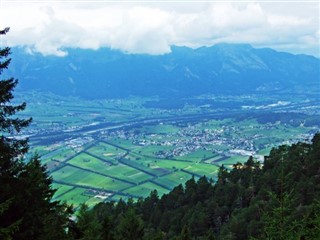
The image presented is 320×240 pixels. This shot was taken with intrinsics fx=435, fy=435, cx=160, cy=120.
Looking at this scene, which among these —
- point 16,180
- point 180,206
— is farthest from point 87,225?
point 180,206

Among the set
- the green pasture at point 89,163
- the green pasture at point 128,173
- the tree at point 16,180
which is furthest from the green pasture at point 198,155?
the tree at point 16,180

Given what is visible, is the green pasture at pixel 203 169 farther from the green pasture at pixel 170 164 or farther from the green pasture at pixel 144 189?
the green pasture at pixel 144 189

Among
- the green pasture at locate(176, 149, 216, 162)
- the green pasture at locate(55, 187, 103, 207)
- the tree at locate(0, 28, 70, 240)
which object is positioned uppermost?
the green pasture at locate(176, 149, 216, 162)

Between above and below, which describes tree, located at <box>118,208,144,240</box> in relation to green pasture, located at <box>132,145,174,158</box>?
below

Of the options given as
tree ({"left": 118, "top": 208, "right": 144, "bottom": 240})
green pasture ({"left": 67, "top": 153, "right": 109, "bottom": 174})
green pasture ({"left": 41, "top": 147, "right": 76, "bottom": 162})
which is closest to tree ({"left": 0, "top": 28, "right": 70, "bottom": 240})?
tree ({"left": 118, "top": 208, "right": 144, "bottom": 240})

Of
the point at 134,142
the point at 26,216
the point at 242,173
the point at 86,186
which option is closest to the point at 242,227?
the point at 242,173

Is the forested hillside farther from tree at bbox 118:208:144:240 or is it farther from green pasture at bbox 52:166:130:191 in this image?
green pasture at bbox 52:166:130:191

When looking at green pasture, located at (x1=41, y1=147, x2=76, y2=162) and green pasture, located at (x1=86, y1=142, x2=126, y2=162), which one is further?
green pasture, located at (x1=86, y1=142, x2=126, y2=162)

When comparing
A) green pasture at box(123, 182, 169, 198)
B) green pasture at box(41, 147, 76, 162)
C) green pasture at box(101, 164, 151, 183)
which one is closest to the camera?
green pasture at box(123, 182, 169, 198)
